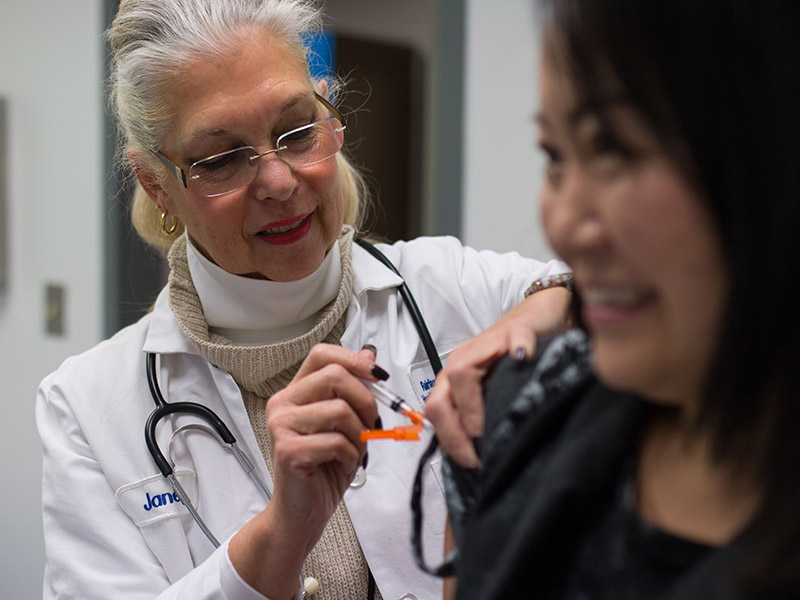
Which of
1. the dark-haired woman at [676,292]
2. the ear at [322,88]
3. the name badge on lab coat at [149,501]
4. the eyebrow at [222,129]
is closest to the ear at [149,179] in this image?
the eyebrow at [222,129]

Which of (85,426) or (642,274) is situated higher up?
(642,274)

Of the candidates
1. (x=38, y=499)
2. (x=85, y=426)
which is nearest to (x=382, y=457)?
(x=85, y=426)

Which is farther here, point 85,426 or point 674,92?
point 85,426

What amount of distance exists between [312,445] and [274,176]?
452 mm

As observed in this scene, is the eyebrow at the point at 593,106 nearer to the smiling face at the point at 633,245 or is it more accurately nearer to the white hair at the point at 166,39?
the smiling face at the point at 633,245

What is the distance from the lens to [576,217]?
56 cm

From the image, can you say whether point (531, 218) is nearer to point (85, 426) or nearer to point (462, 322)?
point (462, 322)

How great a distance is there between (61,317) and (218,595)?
1959 mm

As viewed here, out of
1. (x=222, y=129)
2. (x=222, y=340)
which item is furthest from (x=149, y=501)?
(x=222, y=129)

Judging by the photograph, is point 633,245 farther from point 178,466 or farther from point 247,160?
point 178,466

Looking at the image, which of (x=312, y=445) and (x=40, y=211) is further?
(x=40, y=211)

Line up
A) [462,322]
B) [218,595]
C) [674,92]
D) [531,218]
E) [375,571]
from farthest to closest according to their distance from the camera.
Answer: [531,218]
[462,322]
[375,571]
[218,595]
[674,92]

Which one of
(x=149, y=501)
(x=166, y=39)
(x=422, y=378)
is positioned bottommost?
(x=149, y=501)

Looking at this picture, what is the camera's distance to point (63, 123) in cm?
271
